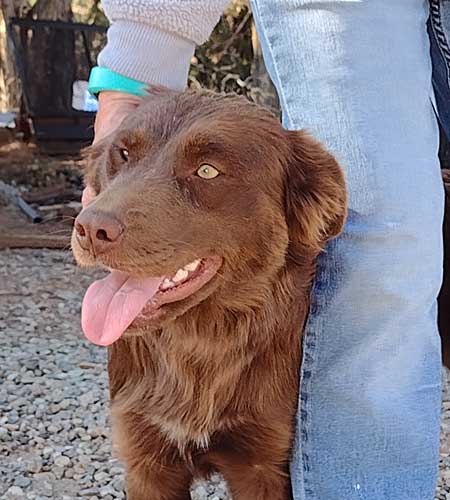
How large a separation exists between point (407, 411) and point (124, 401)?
2.22 feet

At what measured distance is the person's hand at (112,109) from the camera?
2363mm

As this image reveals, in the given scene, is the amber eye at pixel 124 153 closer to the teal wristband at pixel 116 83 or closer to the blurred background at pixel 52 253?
the teal wristband at pixel 116 83

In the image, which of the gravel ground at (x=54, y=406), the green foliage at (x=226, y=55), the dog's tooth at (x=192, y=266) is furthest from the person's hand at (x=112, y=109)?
the green foliage at (x=226, y=55)

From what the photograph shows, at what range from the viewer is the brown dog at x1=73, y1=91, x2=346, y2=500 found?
6.42 ft

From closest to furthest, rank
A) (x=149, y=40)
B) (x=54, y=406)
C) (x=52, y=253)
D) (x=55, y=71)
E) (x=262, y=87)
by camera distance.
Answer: (x=149, y=40) < (x=54, y=406) < (x=52, y=253) < (x=262, y=87) < (x=55, y=71)

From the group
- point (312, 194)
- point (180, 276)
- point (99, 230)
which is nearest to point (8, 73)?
point (312, 194)

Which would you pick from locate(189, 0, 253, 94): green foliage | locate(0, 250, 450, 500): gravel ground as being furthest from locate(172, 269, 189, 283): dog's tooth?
locate(189, 0, 253, 94): green foliage

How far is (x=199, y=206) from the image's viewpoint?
199 centimetres

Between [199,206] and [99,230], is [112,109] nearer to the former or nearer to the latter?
[199,206]

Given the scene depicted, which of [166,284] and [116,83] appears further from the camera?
[116,83]

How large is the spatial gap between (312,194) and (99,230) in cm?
56

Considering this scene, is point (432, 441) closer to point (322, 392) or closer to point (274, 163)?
point (322, 392)

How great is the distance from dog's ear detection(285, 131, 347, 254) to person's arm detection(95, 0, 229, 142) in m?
0.39

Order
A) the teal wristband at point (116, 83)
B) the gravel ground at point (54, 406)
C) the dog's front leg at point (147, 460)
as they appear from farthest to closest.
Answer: the gravel ground at point (54, 406), the teal wristband at point (116, 83), the dog's front leg at point (147, 460)
